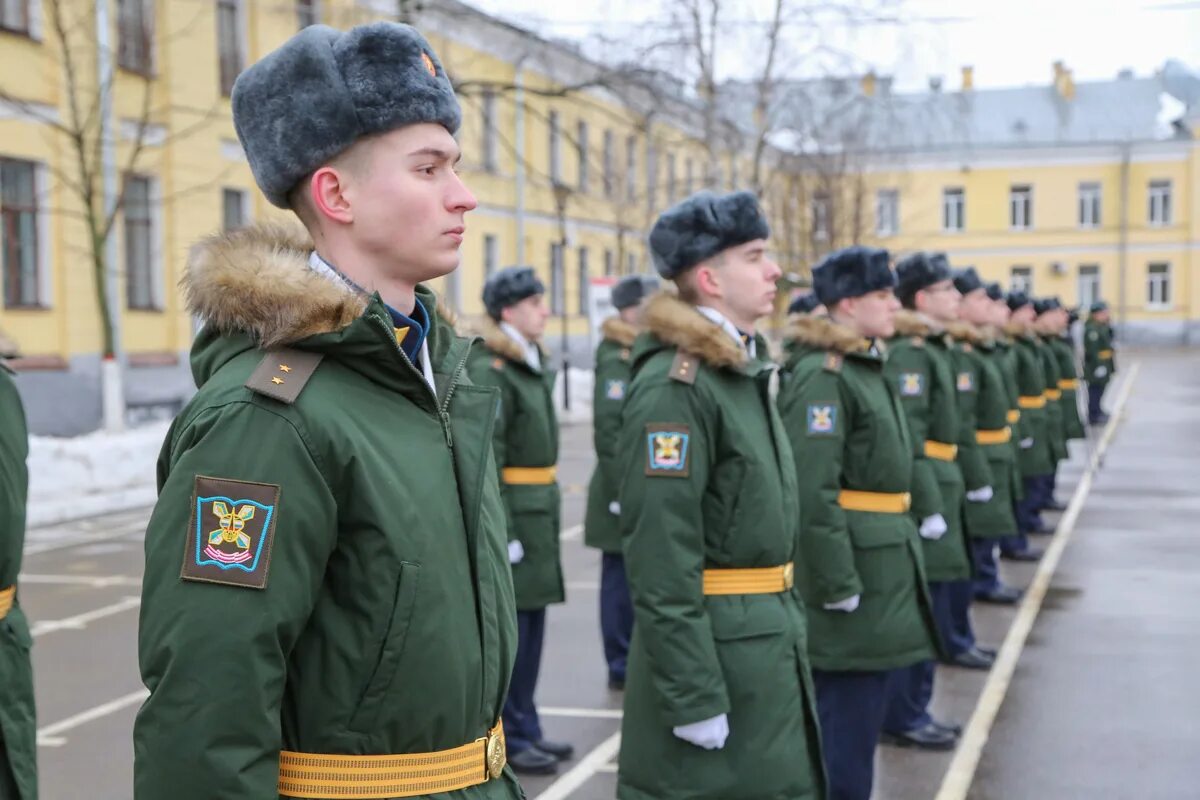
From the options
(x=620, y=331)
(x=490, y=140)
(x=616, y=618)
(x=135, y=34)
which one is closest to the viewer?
(x=616, y=618)

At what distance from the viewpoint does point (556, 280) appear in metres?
37.9

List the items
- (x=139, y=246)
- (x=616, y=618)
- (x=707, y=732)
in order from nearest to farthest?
(x=707, y=732)
(x=616, y=618)
(x=139, y=246)

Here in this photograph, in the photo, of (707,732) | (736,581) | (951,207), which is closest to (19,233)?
(736,581)

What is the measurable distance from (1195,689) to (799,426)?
3.63 metres

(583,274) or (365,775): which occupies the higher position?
(583,274)

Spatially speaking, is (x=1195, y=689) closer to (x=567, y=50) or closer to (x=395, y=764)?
(x=395, y=764)

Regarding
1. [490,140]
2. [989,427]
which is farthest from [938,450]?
[490,140]

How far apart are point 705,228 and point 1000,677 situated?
177 inches

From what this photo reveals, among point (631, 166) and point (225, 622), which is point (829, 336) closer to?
point (225, 622)

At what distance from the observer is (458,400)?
2352 millimetres

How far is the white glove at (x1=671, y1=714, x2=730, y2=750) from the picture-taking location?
3799 mm

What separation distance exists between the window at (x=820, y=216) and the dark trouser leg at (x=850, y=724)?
3549 cm

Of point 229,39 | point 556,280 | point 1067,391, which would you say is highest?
point 229,39

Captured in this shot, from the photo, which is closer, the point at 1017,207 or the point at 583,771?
the point at 583,771
